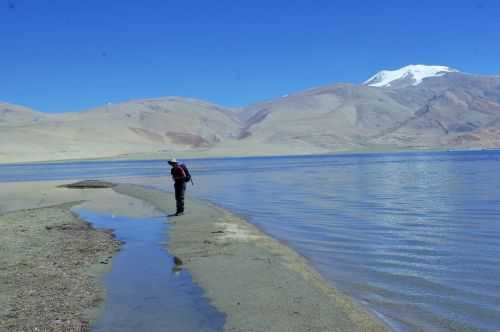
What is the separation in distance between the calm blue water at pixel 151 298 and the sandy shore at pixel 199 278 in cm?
23

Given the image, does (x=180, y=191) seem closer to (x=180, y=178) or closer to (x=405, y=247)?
(x=180, y=178)

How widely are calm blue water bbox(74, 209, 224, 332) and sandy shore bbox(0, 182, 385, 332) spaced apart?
227 millimetres

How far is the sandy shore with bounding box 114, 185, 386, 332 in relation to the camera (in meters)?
8.27

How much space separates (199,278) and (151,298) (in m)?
1.47

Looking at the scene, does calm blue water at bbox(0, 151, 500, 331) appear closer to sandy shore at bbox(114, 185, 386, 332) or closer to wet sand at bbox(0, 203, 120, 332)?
sandy shore at bbox(114, 185, 386, 332)

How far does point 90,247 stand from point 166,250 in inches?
82.0

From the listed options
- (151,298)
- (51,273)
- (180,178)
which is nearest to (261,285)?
(151,298)

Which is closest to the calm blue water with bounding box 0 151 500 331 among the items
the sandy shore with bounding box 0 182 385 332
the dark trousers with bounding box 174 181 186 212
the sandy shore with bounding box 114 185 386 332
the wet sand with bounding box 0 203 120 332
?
the sandy shore with bounding box 114 185 386 332

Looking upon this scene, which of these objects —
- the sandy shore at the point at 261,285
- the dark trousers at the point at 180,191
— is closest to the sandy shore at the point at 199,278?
the sandy shore at the point at 261,285

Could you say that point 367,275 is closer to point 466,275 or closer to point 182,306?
point 466,275

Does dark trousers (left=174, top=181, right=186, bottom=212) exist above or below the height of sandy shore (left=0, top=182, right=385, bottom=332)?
above

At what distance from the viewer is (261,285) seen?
1035 cm

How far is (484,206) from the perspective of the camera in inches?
957

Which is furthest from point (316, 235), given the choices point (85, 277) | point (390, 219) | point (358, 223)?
point (85, 277)
